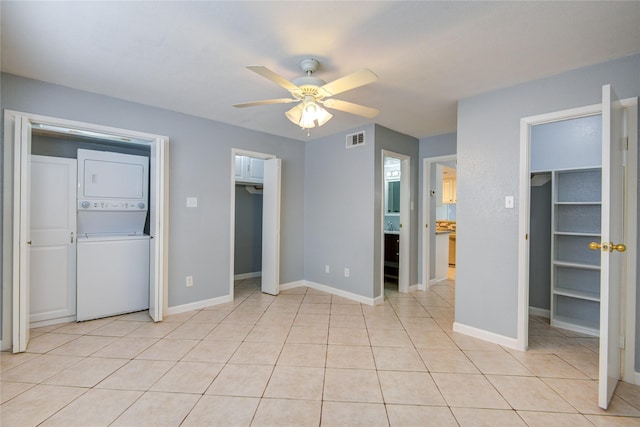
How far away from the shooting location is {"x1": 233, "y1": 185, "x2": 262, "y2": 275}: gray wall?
505 centimetres

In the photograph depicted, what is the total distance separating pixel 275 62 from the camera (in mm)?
2162

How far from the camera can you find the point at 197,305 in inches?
136

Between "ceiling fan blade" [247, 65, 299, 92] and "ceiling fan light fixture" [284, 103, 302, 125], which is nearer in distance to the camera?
"ceiling fan blade" [247, 65, 299, 92]

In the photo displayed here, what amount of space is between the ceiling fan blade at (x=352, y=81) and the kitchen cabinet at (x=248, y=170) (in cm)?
281

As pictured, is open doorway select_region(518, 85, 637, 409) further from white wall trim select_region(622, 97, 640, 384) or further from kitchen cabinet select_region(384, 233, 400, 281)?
kitchen cabinet select_region(384, 233, 400, 281)

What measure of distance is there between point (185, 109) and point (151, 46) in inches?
50.3

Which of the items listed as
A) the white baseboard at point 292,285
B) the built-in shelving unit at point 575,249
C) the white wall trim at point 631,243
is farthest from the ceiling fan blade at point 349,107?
the white baseboard at point 292,285

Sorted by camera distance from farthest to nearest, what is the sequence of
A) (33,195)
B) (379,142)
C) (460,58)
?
(379,142) < (33,195) < (460,58)

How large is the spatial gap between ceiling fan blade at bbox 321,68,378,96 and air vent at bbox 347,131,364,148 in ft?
6.01

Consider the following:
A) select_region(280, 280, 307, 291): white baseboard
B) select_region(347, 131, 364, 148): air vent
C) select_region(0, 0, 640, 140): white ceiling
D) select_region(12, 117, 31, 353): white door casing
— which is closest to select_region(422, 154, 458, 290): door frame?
select_region(347, 131, 364, 148): air vent

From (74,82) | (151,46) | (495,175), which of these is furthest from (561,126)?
(74,82)

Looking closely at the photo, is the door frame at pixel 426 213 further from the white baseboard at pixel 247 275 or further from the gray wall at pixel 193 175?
the white baseboard at pixel 247 275

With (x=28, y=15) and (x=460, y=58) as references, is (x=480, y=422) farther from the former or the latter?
(x=28, y=15)

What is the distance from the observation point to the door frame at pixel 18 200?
231 centimetres
